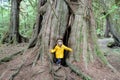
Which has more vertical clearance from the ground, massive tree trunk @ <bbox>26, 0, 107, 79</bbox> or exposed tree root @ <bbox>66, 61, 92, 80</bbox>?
massive tree trunk @ <bbox>26, 0, 107, 79</bbox>

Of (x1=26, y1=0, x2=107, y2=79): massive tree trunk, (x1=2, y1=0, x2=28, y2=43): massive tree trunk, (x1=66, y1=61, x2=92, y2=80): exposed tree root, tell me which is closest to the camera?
(x1=66, y1=61, x2=92, y2=80): exposed tree root

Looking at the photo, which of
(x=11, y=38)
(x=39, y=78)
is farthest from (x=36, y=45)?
(x=11, y=38)

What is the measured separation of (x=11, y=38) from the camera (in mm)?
17078

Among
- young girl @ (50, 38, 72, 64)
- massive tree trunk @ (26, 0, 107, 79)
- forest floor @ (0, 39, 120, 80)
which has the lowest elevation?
forest floor @ (0, 39, 120, 80)

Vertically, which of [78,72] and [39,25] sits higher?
[39,25]

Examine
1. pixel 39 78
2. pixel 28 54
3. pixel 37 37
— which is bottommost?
pixel 39 78

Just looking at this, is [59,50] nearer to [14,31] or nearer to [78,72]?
[78,72]

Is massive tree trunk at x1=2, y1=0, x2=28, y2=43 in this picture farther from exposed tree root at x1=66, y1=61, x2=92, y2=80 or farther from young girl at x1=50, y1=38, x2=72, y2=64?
exposed tree root at x1=66, y1=61, x2=92, y2=80

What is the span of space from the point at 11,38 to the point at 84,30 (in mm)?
9507

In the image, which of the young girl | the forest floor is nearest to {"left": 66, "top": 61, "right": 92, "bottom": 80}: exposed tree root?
the forest floor

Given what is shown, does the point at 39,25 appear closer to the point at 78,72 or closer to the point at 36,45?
the point at 36,45

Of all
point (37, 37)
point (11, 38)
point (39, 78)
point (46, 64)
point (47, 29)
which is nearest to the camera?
point (39, 78)

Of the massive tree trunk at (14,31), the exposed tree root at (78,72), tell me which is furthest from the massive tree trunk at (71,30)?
the massive tree trunk at (14,31)

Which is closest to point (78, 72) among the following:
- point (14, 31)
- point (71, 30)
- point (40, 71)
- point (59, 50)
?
point (59, 50)
